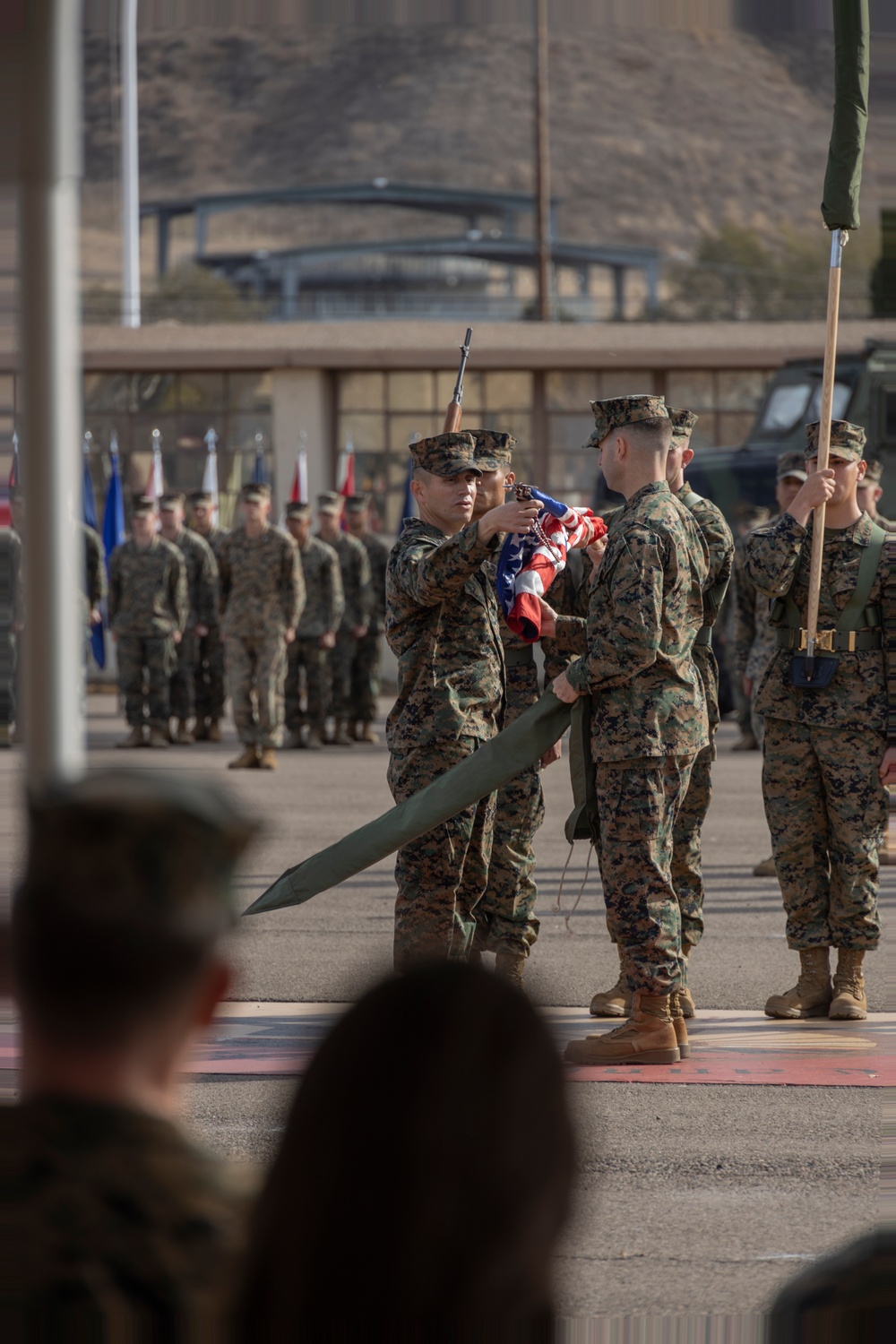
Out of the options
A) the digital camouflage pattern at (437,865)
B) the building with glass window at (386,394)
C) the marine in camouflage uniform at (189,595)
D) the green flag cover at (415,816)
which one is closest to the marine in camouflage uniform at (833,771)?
the digital camouflage pattern at (437,865)

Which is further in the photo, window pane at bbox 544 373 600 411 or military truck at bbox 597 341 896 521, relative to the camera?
window pane at bbox 544 373 600 411

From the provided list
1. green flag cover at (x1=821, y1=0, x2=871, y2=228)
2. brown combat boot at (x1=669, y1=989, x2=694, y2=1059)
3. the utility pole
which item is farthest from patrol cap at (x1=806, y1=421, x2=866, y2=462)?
the utility pole

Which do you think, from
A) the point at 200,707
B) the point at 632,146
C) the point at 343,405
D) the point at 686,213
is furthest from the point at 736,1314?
the point at 632,146

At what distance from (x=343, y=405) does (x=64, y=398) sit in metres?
22.1

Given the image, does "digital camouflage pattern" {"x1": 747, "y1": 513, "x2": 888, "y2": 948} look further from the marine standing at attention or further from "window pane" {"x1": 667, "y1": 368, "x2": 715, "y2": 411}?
"window pane" {"x1": 667, "y1": 368, "x2": 715, "y2": 411}

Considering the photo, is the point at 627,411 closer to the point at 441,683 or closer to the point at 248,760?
the point at 441,683

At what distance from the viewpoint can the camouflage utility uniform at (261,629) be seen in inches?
554

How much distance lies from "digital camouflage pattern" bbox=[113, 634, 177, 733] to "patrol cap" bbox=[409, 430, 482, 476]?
10178 mm

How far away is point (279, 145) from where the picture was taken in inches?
6166

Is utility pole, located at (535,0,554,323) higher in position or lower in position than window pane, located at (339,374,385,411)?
higher

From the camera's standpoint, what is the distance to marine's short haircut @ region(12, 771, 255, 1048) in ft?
5.31

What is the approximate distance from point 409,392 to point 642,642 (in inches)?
746

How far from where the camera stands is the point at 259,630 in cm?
1424

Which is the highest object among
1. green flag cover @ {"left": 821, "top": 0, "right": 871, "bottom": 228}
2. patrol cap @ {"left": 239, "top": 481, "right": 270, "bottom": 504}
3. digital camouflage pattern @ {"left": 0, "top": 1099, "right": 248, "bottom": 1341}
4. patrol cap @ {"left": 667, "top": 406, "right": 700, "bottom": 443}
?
green flag cover @ {"left": 821, "top": 0, "right": 871, "bottom": 228}
